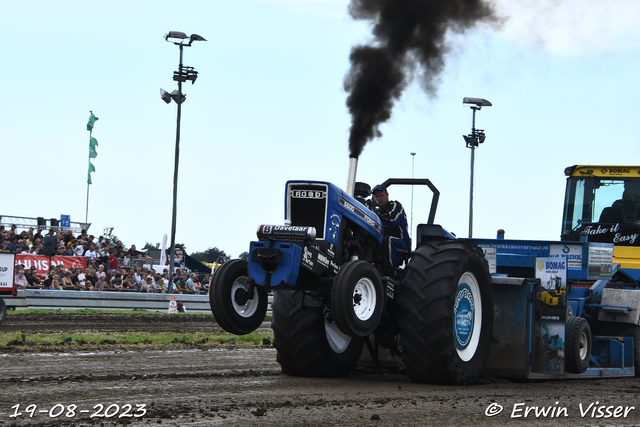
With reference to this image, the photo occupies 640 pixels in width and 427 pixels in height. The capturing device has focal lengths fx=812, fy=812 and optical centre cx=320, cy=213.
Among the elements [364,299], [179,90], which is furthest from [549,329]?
[179,90]

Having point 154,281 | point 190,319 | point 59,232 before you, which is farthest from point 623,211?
point 59,232

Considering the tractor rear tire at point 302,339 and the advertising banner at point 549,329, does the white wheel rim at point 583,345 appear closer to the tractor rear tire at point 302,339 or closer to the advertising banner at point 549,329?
the advertising banner at point 549,329

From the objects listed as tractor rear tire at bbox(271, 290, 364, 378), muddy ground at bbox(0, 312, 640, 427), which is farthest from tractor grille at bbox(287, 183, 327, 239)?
muddy ground at bbox(0, 312, 640, 427)

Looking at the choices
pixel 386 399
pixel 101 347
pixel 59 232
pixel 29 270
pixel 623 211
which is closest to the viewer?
pixel 386 399

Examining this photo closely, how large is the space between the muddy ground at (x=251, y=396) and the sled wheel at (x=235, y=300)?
0.56 meters

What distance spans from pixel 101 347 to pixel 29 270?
11.4 meters

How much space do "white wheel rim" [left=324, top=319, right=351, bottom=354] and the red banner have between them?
1531 cm

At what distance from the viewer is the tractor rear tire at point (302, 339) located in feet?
27.0

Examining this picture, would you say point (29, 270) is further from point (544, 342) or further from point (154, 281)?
point (544, 342)

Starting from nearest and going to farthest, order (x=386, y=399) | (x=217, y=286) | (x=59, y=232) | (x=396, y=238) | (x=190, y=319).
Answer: (x=386, y=399) < (x=217, y=286) < (x=396, y=238) < (x=190, y=319) < (x=59, y=232)

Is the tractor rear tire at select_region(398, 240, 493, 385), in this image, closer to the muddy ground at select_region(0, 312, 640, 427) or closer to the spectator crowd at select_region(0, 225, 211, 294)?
the muddy ground at select_region(0, 312, 640, 427)

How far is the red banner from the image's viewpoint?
72.0 ft

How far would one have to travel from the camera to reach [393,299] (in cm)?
805

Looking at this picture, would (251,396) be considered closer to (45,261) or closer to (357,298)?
Result: (357,298)
